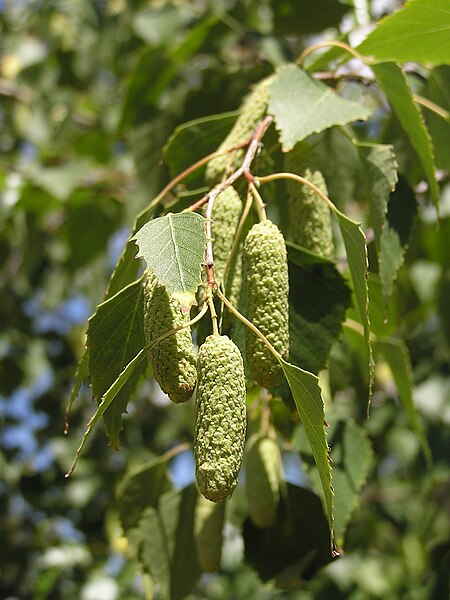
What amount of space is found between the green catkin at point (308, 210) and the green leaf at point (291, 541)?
0.47 m

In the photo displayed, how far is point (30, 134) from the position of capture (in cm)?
321

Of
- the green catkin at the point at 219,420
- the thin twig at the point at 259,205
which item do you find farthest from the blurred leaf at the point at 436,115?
the green catkin at the point at 219,420

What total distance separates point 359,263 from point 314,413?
0.74ft

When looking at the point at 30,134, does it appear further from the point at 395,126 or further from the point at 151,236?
the point at 151,236

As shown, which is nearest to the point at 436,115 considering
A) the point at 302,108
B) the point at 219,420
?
the point at 302,108

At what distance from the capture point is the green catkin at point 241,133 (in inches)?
48.1

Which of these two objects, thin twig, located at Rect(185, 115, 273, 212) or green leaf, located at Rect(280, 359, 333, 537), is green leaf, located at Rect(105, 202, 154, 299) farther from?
green leaf, located at Rect(280, 359, 333, 537)

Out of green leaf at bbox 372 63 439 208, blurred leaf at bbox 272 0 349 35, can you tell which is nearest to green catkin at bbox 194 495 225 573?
green leaf at bbox 372 63 439 208

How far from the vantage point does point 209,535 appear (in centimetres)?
139

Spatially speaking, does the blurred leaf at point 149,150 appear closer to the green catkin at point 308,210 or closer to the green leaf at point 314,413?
the green catkin at point 308,210

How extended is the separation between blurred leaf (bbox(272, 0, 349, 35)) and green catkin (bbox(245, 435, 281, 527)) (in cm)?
117

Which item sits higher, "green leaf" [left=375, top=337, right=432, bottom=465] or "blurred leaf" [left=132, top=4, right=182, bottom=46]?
"blurred leaf" [left=132, top=4, right=182, bottom=46]

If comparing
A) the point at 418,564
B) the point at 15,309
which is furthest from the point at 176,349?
the point at 15,309

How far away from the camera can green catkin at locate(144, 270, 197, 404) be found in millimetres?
915
